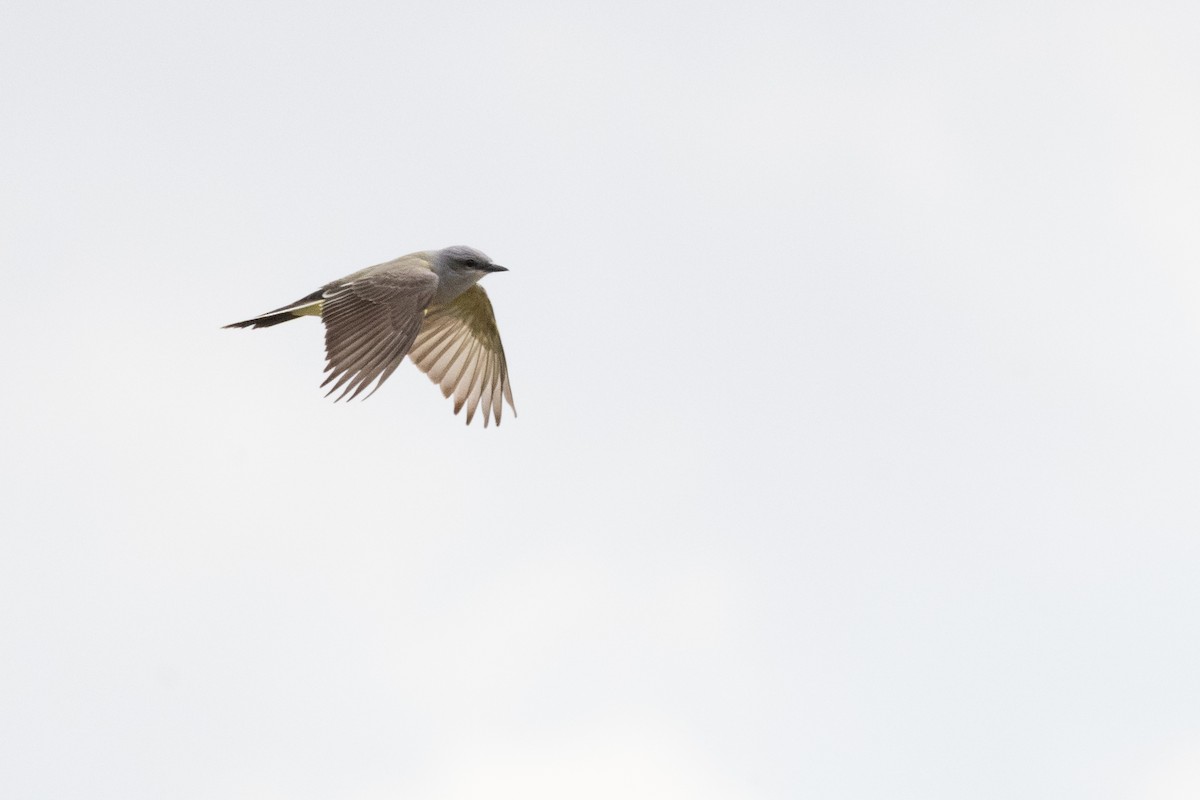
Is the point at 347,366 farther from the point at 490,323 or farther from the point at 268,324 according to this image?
the point at 490,323

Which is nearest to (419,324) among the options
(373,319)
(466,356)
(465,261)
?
(373,319)

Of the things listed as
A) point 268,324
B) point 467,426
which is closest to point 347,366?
point 268,324

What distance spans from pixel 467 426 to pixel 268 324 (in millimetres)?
3203

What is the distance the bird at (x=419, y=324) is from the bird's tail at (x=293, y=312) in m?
0.01

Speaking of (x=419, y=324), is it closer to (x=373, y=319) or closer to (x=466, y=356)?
(x=373, y=319)

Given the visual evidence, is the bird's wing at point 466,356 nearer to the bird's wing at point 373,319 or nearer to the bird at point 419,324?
the bird at point 419,324

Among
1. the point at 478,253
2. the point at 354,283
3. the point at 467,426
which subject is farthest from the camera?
the point at 467,426

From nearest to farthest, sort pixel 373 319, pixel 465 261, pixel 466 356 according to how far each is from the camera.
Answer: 1. pixel 373 319
2. pixel 465 261
3. pixel 466 356

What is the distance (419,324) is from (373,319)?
0.50 m

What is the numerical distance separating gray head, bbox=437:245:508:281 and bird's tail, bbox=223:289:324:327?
5.17 ft

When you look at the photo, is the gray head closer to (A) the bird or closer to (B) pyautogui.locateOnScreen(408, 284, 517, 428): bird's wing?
(A) the bird

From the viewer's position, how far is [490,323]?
78.4 feet

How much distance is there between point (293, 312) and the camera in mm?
21578

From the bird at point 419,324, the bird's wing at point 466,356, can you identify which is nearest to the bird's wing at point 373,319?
the bird at point 419,324
